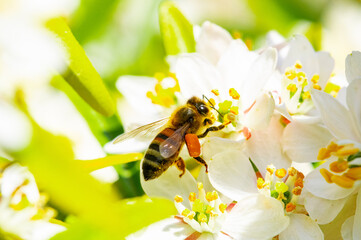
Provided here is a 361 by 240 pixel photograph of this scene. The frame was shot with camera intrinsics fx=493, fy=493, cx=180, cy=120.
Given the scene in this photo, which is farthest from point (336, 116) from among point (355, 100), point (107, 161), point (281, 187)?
point (107, 161)

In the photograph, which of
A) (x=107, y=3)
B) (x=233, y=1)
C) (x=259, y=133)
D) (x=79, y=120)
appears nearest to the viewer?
(x=259, y=133)

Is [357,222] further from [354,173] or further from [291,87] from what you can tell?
[291,87]

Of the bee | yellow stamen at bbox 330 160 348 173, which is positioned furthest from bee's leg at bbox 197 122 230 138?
yellow stamen at bbox 330 160 348 173

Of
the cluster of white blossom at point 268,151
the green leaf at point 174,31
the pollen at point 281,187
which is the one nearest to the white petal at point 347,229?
the cluster of white blossom at point 268,151

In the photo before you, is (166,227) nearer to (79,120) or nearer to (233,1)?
(79,120)

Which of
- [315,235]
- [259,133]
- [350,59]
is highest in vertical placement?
[350,59]

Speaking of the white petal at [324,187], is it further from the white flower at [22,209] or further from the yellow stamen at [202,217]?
the white flower at [22,209]

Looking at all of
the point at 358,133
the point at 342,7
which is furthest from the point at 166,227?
the point at 342,7
